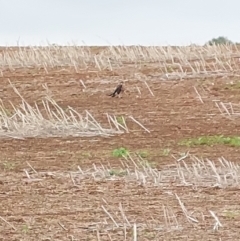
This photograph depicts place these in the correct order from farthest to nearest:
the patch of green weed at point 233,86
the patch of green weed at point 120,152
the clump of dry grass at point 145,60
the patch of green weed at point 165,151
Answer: the clump of dry grass at point 145,60 < the patch of green weed at point 233,86 < the patch of green weed at point 165,151 < the patch of green weed at point 120,152

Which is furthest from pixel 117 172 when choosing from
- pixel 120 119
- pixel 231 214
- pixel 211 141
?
pixel 120 119

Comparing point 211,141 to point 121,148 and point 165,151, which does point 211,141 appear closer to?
point 165,151

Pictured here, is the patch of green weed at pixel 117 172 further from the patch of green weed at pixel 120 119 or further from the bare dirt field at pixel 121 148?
the patch of green weed at pixel 120 119

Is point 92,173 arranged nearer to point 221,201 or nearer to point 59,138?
point 221,201

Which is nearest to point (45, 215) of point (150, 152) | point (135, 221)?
point (135, 221)

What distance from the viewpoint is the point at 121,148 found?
11250 millimetres

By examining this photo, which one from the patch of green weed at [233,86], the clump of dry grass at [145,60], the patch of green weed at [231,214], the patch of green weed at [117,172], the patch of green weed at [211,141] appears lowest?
the patch of green weed at [231,214]

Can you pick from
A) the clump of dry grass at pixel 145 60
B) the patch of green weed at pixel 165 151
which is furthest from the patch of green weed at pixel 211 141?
→ the clump of dry grass at pixel 145 60

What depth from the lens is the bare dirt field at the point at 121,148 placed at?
23.6ft

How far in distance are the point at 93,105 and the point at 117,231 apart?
29.2 feet

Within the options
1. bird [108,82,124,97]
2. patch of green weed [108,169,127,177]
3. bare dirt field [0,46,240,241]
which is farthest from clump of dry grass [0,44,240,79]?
patch of green weed [108,169,127,177]

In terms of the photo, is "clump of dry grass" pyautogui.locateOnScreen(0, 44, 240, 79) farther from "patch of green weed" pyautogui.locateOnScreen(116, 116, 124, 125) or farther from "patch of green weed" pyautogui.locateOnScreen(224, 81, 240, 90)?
"patch of green weed" pyautogui.locateOnScreen(116, 116, 124, 125)

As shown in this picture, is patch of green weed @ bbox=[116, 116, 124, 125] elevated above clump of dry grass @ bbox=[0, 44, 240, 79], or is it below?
below

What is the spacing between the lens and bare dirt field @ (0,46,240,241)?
23.6ft
